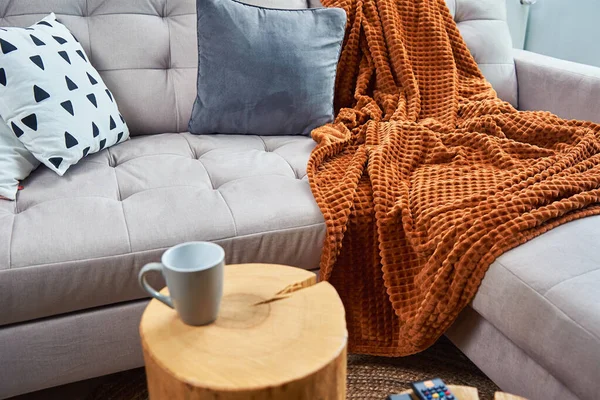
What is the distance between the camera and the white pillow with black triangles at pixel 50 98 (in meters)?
1.20

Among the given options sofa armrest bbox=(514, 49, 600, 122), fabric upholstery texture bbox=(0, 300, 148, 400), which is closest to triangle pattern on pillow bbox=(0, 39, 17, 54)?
fabric upholstery texture bbox=(0, 300, 148, 400)

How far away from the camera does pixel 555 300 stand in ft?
2.89

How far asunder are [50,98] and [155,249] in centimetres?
47

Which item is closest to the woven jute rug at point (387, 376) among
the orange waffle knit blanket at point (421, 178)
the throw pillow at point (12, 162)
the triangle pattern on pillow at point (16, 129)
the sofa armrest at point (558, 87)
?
the orange waffle knit blanket at point (421, 178)

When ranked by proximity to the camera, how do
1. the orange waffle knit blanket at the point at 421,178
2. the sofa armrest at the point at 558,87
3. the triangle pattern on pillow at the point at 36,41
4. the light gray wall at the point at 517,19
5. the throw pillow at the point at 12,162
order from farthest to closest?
the light gray wall at the point at 517,19, the sofa armrest at the point at 558,87, the triangle pattern on pillow at the point at 36,41, the throw pillow at the point at 12,162, the orange waffle knit blanket at the point at 421,178

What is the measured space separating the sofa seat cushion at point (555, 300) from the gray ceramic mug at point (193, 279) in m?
0.53

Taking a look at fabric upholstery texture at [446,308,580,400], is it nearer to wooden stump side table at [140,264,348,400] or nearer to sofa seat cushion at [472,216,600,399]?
sofa seat cushion at [472,216,600,399]

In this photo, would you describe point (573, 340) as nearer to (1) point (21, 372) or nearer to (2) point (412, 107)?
(2) point (412, 107)

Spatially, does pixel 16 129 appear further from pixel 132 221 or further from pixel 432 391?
pixel 432 391

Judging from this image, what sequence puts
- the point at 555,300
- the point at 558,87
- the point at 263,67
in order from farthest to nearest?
the point at 558,87 < the point at 263,67 < the point at 555,300

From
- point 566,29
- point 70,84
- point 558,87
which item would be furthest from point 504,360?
point 566,29

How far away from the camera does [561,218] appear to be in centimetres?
105

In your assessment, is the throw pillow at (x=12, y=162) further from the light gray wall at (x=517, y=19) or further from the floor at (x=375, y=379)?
the light gray wall at (x=517, y=19)

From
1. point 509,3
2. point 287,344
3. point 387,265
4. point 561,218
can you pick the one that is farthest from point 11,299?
point 509,3
